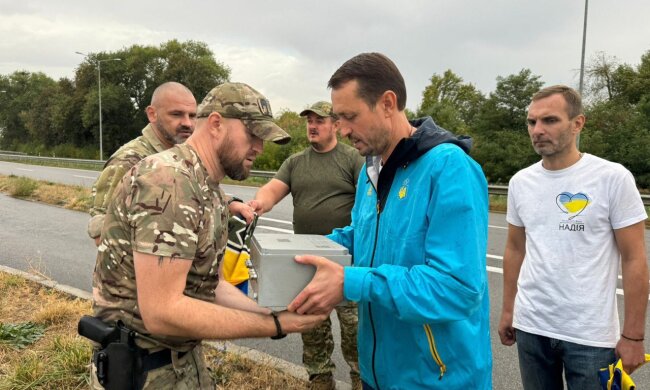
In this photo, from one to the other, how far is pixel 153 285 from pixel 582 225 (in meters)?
2.00

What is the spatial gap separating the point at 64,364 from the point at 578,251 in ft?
11.6

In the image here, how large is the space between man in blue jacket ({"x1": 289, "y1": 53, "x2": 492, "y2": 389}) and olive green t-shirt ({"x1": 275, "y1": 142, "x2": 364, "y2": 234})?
1.92 metres

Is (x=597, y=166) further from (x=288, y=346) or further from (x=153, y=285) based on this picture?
(x=288, y=346)

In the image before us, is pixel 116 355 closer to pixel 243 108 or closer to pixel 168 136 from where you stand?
pixel 243 108

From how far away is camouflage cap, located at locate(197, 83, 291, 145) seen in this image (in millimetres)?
1904

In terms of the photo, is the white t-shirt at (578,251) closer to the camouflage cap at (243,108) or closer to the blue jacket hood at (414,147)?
the blue jacket hood at (414,147)

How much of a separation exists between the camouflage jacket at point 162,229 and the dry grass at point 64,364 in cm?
180

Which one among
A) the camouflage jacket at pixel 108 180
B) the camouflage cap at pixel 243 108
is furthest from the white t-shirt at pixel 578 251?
the camouflage jacket at pixel 108 180

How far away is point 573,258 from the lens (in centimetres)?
243

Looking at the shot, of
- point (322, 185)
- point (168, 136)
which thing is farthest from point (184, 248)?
point (168, 136)

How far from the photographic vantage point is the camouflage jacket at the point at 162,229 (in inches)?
63.4

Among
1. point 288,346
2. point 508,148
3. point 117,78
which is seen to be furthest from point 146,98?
point 288,346

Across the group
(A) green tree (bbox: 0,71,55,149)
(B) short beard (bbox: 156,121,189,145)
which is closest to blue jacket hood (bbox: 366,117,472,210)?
(B) short beard (bbox: 156,121,189,145)

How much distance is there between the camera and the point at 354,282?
5.58 ft
